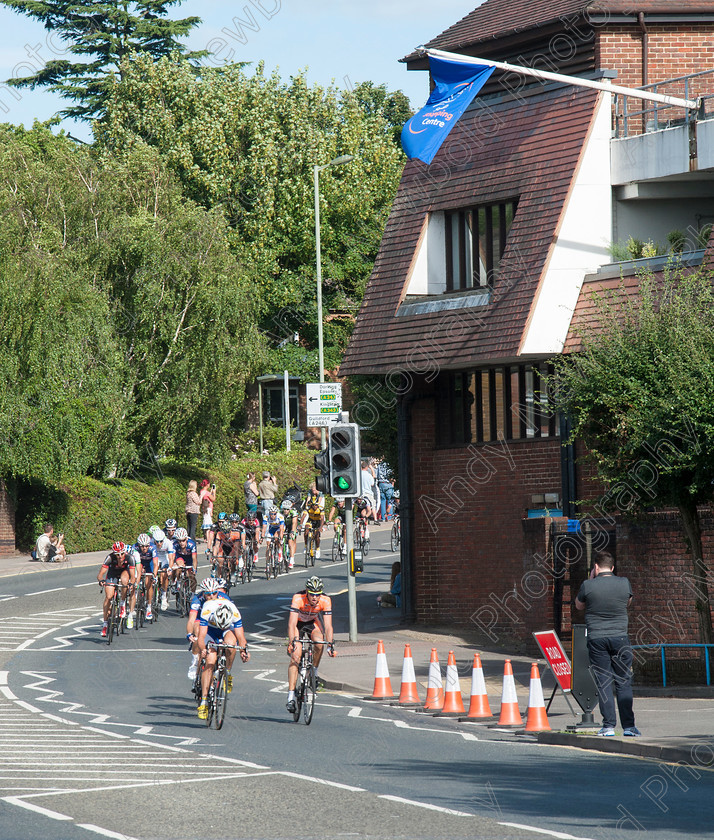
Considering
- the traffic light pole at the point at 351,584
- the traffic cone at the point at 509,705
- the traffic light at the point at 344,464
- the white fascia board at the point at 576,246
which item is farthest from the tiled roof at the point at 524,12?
the traffic cone at the point at 509,705

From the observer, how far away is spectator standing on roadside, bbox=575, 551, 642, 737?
42.0 ft

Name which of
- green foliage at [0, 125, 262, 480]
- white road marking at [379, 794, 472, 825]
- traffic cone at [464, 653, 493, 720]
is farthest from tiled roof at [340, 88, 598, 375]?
green foliage at [0, 125, 262, 480]

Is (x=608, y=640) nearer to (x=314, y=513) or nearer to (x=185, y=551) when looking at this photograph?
(x=185, y=551)

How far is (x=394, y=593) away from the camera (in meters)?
26.4

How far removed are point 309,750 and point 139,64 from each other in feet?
150

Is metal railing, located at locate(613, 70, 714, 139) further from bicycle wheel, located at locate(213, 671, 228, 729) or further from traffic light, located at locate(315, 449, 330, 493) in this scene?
bicycle wheel, located at locate(213, 671, 228, 729)

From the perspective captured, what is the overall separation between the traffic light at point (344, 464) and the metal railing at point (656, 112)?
22.4 ft

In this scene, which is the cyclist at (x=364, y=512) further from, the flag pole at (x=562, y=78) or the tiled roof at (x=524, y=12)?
the flag pole at (x=562, y=78)

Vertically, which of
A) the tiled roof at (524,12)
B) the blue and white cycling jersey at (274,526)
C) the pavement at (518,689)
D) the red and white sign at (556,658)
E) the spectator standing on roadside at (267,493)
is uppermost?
the tiled roof at (524,12)

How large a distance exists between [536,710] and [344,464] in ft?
27.1

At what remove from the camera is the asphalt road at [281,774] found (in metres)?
8.88

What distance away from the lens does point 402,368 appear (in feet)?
75.4

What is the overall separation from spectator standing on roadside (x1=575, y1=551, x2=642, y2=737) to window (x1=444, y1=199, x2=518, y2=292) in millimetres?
9861

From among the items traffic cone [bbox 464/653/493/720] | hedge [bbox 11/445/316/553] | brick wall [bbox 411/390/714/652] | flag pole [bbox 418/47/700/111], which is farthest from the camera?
hedge [bbox 11/445/316/553]
